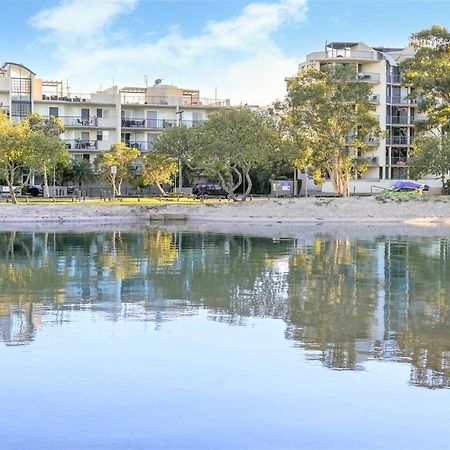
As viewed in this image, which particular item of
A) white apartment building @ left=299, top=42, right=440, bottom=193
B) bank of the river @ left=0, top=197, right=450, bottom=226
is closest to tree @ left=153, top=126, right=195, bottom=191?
bank of the river @ left=0, top=197, right=450, bottom=226

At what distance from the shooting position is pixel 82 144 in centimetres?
9438

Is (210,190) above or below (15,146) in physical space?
below

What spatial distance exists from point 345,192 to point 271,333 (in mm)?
55035

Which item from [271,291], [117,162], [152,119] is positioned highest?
[152,119]

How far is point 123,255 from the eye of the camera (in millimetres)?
28203

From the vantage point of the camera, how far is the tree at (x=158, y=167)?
73.8 metres

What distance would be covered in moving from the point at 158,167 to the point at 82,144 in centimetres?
2238

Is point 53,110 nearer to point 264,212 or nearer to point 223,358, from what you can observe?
point 264,212

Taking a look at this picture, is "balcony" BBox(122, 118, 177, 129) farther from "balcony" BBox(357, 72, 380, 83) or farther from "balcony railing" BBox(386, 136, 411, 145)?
"balcony railing" BBox(386, 136, 411, 145)

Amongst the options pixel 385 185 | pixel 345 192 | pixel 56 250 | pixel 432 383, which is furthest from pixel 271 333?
pixel 385 185

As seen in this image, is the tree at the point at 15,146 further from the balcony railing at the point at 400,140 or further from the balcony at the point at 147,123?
the balcony railing at the point at 400,140

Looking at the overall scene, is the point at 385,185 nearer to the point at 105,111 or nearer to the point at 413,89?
the point at 413,89

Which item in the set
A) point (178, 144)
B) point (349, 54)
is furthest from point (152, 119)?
point (178, 144)

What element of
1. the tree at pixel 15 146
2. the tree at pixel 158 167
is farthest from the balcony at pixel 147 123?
the tree at pixel 15 146
